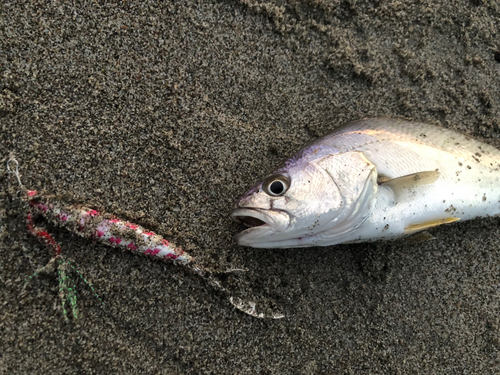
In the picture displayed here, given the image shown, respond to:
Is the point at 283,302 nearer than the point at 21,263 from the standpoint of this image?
No

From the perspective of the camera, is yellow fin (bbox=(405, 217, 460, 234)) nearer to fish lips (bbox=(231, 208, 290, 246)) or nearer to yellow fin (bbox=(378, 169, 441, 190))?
yellow fin (bbox=(378, 169, 441, 190))

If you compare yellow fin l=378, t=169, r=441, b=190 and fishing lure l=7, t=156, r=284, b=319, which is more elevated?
yellow fin l=378, t=169, r=441, b=190

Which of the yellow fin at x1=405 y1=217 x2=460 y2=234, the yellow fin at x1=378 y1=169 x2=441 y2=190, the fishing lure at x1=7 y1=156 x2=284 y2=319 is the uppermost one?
the yellow fin at x1=378 y1=169 x2=441 y2=190

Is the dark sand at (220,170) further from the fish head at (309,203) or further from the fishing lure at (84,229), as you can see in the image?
the fish head at (309,203)

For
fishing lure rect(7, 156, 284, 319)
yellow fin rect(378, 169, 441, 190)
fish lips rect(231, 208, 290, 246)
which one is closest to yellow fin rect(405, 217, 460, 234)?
yellow fin rect(378, 169, 441, 190)

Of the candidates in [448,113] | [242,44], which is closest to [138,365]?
[242,44]

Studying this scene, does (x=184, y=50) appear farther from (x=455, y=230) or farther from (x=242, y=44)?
(x=455, y=230)

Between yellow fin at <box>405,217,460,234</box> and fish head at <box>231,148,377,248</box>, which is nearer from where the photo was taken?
fish head at <box>231,148,377,248</box>
